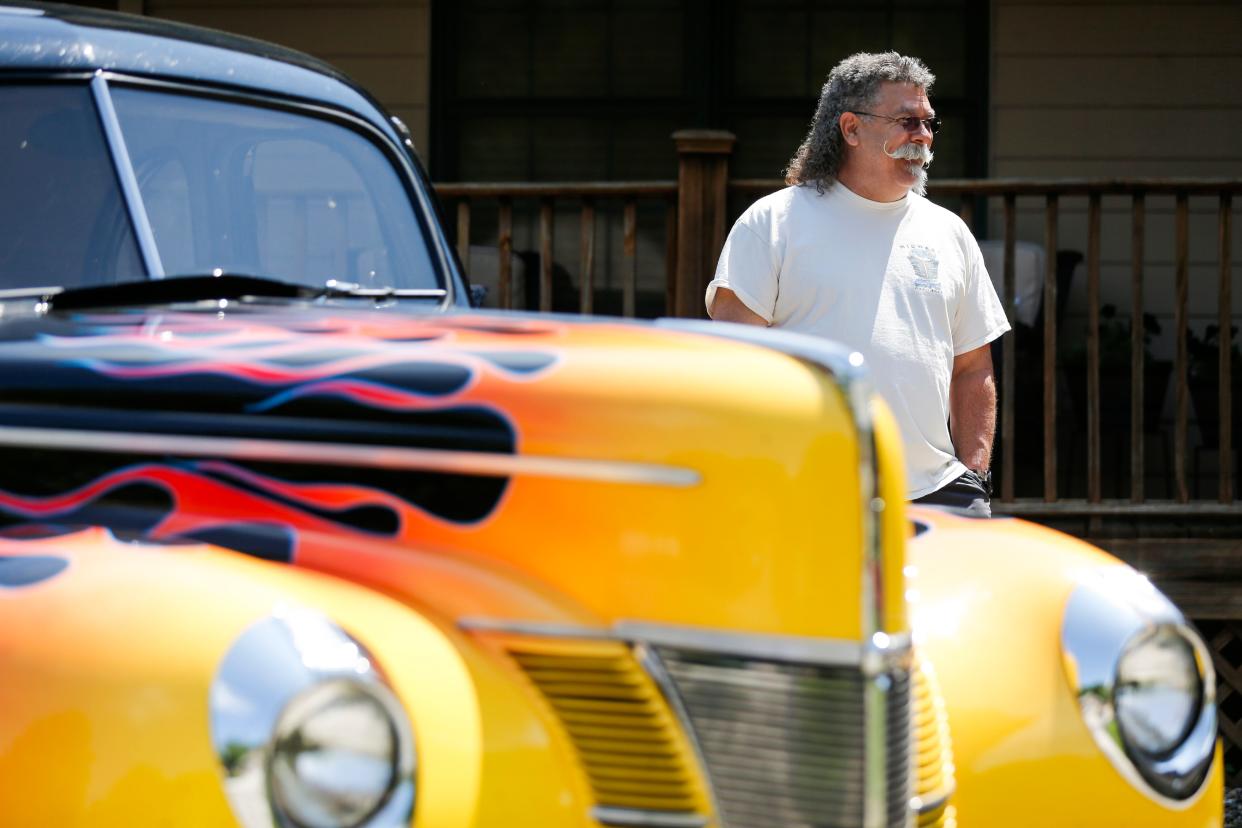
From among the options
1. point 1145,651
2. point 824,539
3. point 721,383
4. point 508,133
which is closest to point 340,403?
point 721,383

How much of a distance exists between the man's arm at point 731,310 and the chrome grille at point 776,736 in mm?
1920

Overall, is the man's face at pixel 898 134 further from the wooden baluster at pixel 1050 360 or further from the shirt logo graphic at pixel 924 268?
the wooden baluster at pixel 1050 360

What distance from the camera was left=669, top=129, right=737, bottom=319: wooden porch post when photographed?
6.36 m

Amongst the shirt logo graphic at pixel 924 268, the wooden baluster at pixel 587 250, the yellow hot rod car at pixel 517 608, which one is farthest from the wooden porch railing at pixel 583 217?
the yellow hot rod car at pixel 517 608

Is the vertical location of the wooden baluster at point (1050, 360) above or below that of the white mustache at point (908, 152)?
below

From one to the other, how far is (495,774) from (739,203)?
18.2ft

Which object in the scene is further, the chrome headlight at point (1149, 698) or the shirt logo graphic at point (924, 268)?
the shirt logo graphic at point (924, 268)

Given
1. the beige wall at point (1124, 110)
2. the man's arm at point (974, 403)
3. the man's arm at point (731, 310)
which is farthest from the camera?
the beige wall at point (1124, 110)

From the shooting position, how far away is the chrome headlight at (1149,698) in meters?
2.42

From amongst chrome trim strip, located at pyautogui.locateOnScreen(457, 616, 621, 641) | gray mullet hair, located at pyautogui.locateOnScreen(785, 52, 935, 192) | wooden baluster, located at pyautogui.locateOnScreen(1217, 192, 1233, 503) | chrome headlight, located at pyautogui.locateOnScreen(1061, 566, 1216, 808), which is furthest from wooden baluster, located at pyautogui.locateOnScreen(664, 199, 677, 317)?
chrome trim strip, located at pyautogui.locateOnScreen(457, 616, 621, 641)

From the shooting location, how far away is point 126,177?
2.93 meters

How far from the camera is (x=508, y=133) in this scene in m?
8.68

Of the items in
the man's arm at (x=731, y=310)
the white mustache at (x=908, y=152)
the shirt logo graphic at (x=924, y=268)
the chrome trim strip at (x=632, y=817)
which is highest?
the white mustache at (x=908, y=152)

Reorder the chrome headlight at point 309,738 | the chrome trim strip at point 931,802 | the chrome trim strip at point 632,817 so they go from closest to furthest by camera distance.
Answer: the chrome headlight at point 309,738 → the chrome trim strip at point 632,817 → the chrome trim strip at point 931,802
